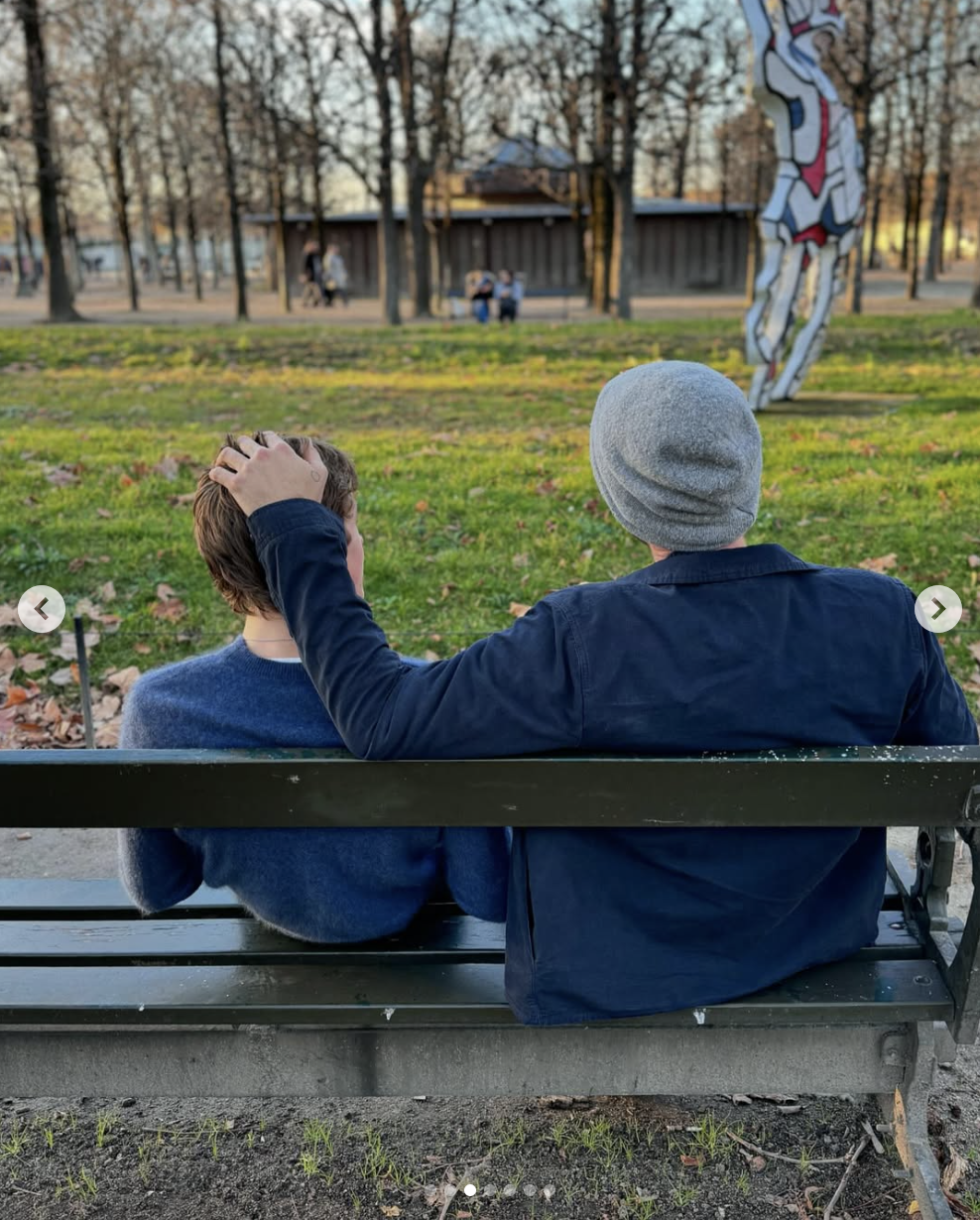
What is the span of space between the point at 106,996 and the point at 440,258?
4341 cm

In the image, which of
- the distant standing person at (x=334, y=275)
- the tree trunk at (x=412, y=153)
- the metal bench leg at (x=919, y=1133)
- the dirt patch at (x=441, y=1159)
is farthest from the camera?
the distant standing person at (x=334, y=275)

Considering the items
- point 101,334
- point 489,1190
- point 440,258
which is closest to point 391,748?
point 489,1190

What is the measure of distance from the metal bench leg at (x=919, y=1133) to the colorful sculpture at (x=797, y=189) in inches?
391

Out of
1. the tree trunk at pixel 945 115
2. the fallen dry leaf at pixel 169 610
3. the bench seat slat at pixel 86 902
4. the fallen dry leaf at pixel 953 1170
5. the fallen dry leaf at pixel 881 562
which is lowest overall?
the fallen dry leaf at pixel 953 1170

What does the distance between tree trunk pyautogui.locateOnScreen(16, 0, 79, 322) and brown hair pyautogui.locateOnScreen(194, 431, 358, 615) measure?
18905mm

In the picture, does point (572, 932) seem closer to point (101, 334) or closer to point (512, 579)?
point (512, 579)

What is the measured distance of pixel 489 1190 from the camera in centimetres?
246

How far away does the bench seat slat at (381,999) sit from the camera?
6.72 ft

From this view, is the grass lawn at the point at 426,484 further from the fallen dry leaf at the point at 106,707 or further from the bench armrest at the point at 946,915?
the bench armrest at the point at 946,915

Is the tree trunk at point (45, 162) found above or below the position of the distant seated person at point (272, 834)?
above

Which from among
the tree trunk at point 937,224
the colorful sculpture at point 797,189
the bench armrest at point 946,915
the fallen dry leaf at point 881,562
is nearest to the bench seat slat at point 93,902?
the bench armrest at point 946,915

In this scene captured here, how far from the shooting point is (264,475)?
1.83 meters

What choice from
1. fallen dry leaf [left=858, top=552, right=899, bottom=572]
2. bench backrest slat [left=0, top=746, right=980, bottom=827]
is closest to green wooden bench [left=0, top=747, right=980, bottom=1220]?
bench backrest slat [left=0, top=746, right=980, bottom=827]

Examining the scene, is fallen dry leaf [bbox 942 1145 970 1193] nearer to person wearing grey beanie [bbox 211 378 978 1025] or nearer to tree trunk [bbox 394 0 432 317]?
person wearing grey beanie [bbox 211 378 978 1025]
